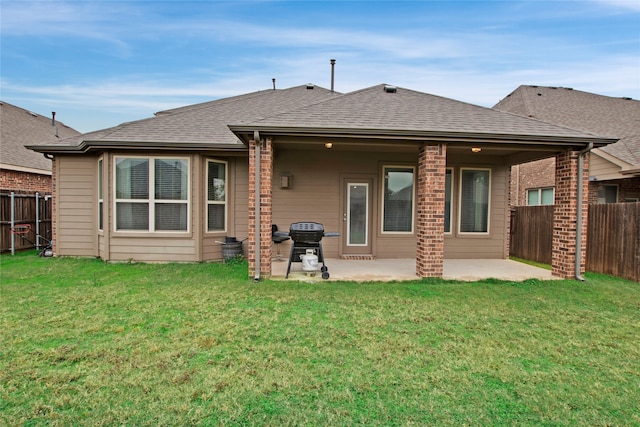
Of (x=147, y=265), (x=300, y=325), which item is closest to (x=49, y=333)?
(x=300, y=325)

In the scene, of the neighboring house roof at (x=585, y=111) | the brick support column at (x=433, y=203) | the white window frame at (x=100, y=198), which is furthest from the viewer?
the neighboring house roof at (x=585, y=111)

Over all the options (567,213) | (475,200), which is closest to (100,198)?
(475,200)

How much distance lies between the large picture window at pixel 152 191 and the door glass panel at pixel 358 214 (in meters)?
3.82

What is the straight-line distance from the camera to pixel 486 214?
808 cm

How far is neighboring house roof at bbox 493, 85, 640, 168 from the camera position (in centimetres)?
1026

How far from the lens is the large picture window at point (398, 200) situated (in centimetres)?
784

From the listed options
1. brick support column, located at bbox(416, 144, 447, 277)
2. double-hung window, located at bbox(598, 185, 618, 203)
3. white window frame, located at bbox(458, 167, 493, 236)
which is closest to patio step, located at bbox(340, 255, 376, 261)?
brick support column, located at bbox(416, 144, 447, 277)

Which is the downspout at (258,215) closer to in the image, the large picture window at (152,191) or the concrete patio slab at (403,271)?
the concrete patio slab at (403,271)

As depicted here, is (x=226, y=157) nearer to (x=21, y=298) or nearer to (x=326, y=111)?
(x=326, y=111)

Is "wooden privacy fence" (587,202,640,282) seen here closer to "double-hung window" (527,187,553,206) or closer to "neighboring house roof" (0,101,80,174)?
"double-hung window" (527,187,553,206)

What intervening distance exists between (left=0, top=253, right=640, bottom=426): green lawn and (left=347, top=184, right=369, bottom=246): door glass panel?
2.94 meters

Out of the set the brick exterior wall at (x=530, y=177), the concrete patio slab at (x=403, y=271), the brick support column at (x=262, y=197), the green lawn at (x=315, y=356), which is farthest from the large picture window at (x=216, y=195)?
the brick exterior wall at (x=530, y=177)

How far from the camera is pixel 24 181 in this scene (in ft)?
35.4

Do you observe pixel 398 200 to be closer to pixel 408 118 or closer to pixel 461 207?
pixel 461 207
